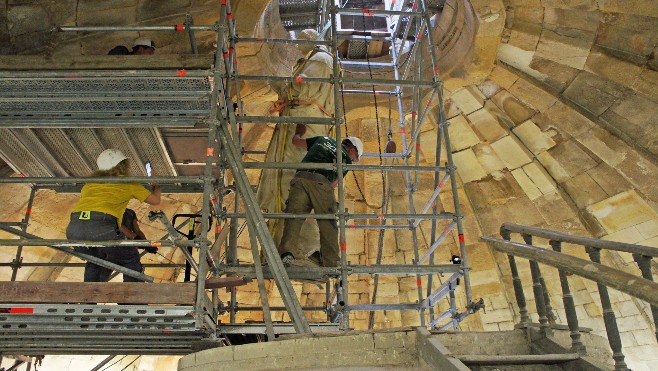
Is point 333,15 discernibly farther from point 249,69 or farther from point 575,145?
point 575,145

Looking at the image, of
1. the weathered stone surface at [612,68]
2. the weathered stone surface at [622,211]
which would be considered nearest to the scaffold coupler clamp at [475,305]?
the weathered stone surface at [612,68]

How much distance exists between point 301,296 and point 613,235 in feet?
18.6

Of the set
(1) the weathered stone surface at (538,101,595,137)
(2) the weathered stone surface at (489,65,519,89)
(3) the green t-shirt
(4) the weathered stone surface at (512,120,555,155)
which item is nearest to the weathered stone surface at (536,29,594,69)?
(2) the weathered stone surface at (489,65,519,89)

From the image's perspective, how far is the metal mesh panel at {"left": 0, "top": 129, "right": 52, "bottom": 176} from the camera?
18.9ft

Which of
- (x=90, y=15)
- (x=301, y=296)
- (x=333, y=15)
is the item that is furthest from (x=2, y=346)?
(x=301, y=296)

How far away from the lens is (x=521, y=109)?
1031cm

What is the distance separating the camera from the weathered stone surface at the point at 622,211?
382 inches

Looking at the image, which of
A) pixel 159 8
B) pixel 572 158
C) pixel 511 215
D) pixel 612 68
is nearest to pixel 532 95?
pixel 572 158

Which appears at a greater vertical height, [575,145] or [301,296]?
[575,145]

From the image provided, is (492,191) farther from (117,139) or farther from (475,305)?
(117,139)

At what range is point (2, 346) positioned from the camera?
5.24 meters

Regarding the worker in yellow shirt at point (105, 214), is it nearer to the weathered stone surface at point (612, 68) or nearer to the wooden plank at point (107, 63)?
the wooden plank at point (107, 63)

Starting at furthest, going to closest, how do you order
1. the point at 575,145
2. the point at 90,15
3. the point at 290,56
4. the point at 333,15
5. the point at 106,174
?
1. the point at 575,145
2. the point at 290,56
3. the point at 90,15
4. the point at 333,15
5. the point at 106,174

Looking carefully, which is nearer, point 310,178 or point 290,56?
point 310,178
